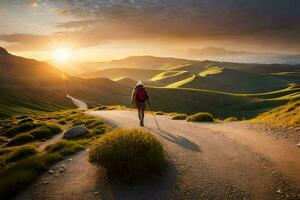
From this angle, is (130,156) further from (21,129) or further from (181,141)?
(21,129)

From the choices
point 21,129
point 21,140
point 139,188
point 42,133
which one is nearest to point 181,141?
point 139,188

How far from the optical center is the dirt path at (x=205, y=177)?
11.0m

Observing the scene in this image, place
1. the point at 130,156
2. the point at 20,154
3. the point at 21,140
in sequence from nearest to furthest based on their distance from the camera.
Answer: the point at 130,156
the point at 20,154
the point at 21,140

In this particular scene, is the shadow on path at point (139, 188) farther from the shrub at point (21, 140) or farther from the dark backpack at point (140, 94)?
the shrub at point (21, 140)

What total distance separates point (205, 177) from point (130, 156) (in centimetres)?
319

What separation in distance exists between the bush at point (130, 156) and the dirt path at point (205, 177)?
509 mm

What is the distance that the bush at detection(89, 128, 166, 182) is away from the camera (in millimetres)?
12234

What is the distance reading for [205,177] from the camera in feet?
39.7

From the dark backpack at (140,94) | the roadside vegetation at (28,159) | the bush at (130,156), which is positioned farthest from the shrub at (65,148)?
Answer: the dark backpack at (140,94)

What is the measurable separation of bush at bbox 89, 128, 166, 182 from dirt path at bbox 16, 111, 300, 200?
20.0 inches

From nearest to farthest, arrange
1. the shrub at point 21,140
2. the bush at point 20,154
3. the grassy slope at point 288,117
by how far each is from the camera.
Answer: the bush at point 20,154 → the grassy slope at point 288,117 → the shrub at point 21,140

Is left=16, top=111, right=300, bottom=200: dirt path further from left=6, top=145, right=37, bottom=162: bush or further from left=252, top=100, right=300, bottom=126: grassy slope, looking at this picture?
left=252, top=100, right=300, bottom=126: grassy slope

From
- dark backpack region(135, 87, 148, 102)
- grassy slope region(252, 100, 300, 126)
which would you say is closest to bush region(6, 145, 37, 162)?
dark backpack region(135, 87, 148, 102)

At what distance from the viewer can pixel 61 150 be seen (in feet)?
59.4
